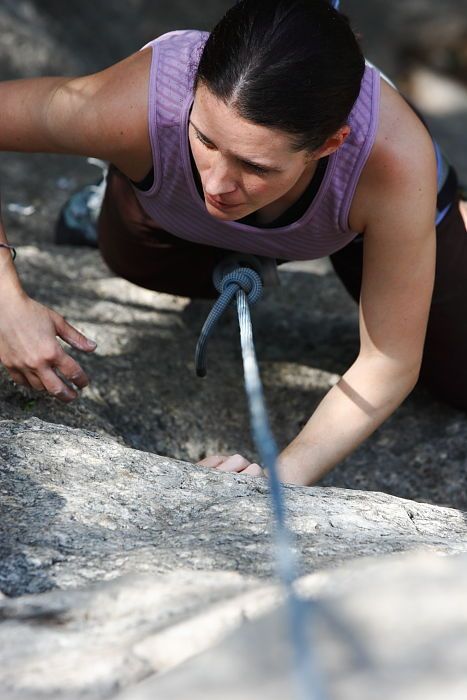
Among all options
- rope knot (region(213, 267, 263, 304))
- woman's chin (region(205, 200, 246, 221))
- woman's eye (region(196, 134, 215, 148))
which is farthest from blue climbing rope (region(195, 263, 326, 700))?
woman's eye (region(196, 134, 215, 148))

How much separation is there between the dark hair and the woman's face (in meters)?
0.02

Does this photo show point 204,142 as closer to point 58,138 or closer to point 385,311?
point 58,138

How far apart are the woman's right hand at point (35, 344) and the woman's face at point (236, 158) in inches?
12.2

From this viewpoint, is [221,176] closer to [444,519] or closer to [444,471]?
[444,519]

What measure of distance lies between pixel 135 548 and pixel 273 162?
545 millimetres

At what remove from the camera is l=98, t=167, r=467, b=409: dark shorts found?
1909mm

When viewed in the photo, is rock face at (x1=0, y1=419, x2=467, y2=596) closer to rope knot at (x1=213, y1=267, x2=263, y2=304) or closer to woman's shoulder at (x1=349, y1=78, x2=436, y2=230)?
rope knot at (x1=213, y1=267, x2=263, y2=304)

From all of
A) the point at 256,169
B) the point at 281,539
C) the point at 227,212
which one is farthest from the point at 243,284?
the point at 281,539

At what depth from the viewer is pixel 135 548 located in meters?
1.14

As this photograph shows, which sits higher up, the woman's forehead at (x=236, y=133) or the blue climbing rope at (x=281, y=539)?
the woman's forehead at (x=236, y=133)

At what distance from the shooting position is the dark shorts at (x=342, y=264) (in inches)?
75.2

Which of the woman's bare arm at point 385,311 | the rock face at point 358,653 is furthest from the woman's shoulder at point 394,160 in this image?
the rock face at point 358,653

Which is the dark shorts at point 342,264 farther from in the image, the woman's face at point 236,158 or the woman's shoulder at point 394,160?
the woman's face at point 236,158

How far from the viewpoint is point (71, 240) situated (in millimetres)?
2631
